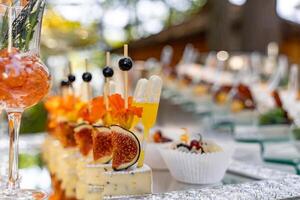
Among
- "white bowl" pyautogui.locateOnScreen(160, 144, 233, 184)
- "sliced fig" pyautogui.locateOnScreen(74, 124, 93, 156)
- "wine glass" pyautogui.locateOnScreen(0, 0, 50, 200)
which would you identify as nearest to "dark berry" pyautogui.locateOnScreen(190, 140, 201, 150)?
"white bowl" pyautogui.locateOnScreen(160, 144, 233, 184)

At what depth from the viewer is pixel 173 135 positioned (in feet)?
5.57

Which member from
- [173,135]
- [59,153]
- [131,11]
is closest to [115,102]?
[59,153]

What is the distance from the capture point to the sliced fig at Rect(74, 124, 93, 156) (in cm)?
134

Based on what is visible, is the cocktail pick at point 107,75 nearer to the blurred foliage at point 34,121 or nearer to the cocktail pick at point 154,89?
the cocktail pick at point 154,89

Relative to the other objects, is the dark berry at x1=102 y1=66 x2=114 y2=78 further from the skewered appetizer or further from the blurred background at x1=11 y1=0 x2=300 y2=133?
the blurred background at x1=11 y1=0 x2=300 y2=133

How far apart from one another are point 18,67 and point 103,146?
0.89 feet

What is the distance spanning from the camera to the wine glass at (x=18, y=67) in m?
1.07

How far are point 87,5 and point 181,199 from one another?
25.5 feet

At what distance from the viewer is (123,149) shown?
1.15m

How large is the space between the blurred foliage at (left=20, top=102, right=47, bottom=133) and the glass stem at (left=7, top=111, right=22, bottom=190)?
10.9 feet

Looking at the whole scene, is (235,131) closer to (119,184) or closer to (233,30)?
(119,184)

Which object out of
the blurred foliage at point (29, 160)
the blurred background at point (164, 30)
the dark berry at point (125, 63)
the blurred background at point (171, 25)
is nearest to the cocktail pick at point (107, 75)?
the dark berry at point (125, 63)

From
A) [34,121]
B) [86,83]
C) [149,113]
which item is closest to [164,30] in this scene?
[34,121]

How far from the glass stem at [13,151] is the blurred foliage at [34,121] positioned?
331 cm
